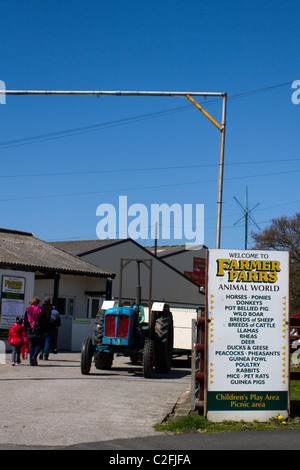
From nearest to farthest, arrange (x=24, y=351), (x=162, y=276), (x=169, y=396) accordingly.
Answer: (x=169, y=396), (x=24, y=351), (x=162, y=276)

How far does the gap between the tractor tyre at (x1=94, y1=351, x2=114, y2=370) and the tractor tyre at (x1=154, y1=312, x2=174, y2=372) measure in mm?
1196

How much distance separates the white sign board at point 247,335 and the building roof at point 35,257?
15.4 metres

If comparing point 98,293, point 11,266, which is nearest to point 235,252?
point 11,266

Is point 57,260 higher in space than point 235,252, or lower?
higher

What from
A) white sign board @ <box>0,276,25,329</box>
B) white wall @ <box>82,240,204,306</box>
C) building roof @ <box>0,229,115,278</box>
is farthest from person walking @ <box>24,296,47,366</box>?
white wall @ <box>82,240,204,306</box>

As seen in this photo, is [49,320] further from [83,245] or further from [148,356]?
[83,245]

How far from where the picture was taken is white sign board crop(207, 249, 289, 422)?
383 inches

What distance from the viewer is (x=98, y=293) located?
1273 inches

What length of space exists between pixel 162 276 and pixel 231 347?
3788 centimetres

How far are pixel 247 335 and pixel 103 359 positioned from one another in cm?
801

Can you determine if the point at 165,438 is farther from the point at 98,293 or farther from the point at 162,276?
the point at 162,276

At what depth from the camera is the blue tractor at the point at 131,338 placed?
629 inches

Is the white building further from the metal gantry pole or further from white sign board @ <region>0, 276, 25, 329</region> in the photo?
the metal gantry pole

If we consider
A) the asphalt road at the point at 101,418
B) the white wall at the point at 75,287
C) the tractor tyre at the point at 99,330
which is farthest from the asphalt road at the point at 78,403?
the white wall at the point at 75,287
